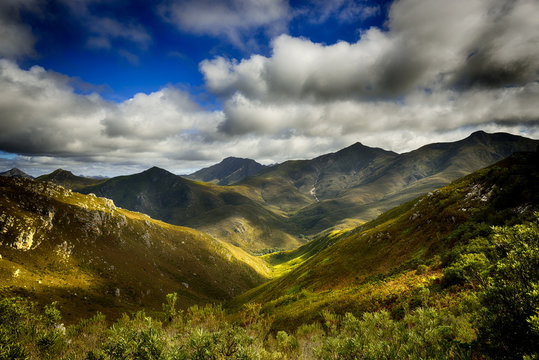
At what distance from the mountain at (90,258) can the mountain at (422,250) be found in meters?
71.9

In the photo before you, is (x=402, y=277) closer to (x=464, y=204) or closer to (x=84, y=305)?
(x=464, y=204)

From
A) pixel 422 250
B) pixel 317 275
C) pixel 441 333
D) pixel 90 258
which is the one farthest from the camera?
pixel 90 258

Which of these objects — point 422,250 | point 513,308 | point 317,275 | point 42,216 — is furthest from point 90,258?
point 513,308

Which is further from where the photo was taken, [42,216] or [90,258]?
[90,258]

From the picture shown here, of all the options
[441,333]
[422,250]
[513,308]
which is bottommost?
[422,250]

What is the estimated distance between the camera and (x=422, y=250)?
136 ft

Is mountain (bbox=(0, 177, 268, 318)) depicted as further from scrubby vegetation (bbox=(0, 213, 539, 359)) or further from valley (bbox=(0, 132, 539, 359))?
scrubby vegetation (bbox=(0, 213, 539, 359))

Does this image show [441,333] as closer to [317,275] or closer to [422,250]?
[422,250]

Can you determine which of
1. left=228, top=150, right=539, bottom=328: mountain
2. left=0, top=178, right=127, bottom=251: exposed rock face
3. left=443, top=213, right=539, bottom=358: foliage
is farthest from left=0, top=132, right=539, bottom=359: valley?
left=0, top=178, right=127, bottom=251: exposed rock face

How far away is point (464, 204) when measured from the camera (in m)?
43.8

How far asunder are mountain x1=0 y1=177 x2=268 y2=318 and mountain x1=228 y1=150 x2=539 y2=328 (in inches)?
2831

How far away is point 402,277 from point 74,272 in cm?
11601

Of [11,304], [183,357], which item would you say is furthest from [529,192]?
[11,304]

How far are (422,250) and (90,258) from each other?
130 metres
